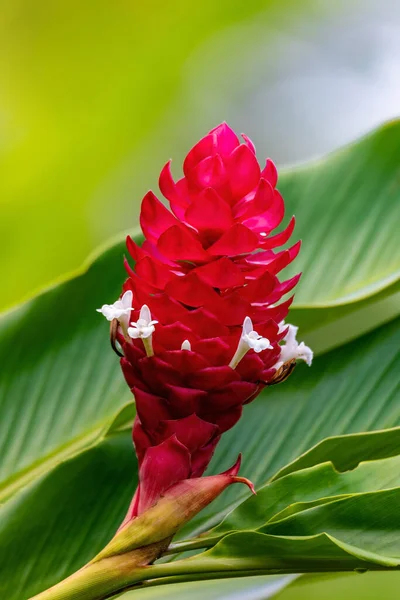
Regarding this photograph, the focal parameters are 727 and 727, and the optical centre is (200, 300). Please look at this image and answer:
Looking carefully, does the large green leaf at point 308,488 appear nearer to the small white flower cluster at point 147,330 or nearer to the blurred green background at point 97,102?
the small white flower cluster at point 147,330

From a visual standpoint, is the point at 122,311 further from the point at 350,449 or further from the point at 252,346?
the point at 350,449

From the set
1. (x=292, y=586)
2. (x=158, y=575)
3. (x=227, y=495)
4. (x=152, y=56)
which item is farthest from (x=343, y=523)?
(x=152, y=56)

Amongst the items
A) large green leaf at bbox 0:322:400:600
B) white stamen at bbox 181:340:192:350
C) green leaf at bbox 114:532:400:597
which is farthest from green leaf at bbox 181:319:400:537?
white stamen at bbox 181:340:192:350

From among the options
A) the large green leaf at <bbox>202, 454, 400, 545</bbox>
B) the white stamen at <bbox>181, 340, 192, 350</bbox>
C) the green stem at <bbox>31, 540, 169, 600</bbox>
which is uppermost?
the white stamen at <bbox>181, 340, 192, 350</bbox>

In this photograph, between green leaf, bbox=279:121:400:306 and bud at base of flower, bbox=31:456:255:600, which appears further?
green leaf, bbox=279:121:400:306

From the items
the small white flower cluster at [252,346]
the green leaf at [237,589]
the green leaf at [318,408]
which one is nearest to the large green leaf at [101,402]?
the green leaf at [318,408]

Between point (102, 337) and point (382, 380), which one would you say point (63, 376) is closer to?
point (102, 337)

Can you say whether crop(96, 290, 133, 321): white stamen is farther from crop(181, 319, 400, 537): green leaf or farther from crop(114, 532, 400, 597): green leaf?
crop(181, 319, 400, 537): green leaf

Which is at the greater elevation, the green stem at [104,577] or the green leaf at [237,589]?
the green stem at [104,577]
